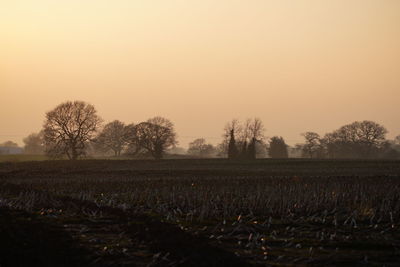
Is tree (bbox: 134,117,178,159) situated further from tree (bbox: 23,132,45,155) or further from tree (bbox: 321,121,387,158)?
tree (bbox: 23,132,45,155)

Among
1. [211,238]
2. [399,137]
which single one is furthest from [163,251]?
[399,137]

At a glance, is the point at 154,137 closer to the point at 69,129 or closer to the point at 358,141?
the point at 69,129

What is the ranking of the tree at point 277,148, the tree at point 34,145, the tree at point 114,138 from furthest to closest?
the tree at point 34,145 < the tree at point 114,138 < the tree at point 277,148

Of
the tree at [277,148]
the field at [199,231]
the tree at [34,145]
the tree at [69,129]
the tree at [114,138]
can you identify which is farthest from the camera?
the tree at [34,145]

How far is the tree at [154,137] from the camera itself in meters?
95.0

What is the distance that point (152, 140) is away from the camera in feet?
317

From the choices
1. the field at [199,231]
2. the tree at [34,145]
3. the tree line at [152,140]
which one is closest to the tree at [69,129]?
the tree line at [152,140]

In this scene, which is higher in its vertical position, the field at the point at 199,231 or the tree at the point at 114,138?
the tree at the point at 114,138

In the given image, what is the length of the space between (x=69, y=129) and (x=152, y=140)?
1873 cm

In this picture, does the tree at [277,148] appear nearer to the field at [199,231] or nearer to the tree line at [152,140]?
the tree line at [152,140]

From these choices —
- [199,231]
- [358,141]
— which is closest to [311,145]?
[358,141]

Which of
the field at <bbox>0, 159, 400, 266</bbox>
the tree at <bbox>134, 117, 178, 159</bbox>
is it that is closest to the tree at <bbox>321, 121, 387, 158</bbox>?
the tree at <bbox>134, 117, 178, 159</bbox>

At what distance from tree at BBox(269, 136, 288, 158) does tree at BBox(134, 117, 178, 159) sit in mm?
25751

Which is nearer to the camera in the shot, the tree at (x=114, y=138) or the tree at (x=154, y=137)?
the tree at (x=154, y=137)
